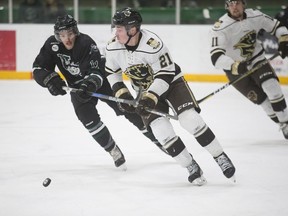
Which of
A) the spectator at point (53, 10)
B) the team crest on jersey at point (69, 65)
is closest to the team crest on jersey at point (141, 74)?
the team crest on jersey at point (69, 65)

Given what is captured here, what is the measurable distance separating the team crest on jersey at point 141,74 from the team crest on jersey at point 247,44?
146 centimetres

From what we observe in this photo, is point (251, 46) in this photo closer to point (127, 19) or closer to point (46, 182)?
point (127, 19)

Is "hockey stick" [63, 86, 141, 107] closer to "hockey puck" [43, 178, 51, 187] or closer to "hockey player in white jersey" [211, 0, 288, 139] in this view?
"hockey puck" [43, 178, 51, 187]

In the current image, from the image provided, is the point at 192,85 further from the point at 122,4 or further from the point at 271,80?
the point at 271,80

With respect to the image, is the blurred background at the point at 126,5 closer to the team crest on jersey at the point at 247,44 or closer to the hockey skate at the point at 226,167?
the team crest on jersey at the point at 247,44

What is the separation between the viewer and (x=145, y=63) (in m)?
3.78

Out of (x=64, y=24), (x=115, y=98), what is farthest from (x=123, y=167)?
(x=64, y=24)

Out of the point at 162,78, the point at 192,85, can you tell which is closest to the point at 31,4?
the point at 192,85

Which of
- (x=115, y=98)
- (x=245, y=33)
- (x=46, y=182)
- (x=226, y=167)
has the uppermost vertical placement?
(x=245, y=33)

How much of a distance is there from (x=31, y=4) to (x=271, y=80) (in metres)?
5.42

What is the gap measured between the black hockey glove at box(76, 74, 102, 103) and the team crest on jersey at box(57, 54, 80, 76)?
0.20 metres

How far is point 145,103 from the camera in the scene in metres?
3.58

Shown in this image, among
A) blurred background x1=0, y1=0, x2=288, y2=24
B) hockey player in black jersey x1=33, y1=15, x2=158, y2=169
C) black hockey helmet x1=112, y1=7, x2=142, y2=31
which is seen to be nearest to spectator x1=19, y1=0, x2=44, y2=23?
blurred background x1=0, y1=0, x2=288, y2=24

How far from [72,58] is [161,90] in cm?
80
